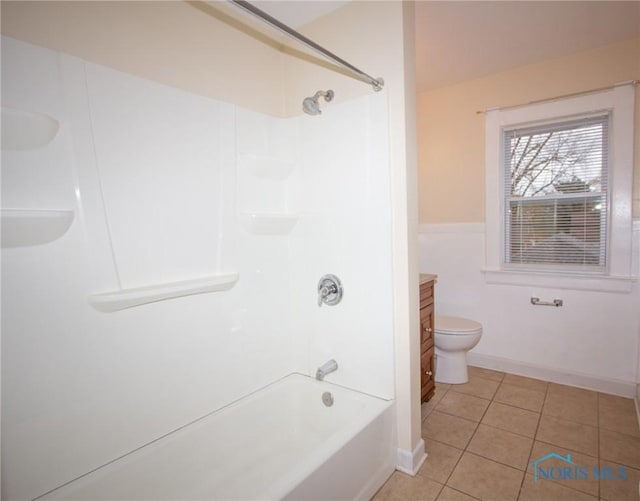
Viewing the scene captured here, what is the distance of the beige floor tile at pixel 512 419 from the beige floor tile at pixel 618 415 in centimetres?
38

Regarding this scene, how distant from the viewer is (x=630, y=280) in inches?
88.0

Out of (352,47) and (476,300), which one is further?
(476,300)

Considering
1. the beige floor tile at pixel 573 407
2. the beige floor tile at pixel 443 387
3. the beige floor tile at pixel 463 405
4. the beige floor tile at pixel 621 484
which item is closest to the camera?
Result: the beige floor tile at pixel 621 484

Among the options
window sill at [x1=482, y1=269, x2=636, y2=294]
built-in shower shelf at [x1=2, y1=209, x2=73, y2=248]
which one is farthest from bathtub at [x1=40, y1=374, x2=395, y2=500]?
window sill at [x1=482, y1=269, x2=636, y2=294]

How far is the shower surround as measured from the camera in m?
1.11

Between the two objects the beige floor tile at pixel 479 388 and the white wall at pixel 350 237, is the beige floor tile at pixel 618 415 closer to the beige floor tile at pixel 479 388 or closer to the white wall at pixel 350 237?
the beige floor tile at pixel 479 388

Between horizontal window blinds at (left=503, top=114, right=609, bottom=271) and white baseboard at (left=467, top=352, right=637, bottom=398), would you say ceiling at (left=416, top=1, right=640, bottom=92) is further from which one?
white baseboard at (left=467, top=352, right=637, bottom=398)

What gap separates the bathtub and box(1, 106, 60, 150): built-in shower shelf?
1187 millimetres

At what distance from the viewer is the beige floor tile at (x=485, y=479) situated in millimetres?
1523

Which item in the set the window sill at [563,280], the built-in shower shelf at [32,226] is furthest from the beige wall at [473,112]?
the built-in shower shelf at [32,226]

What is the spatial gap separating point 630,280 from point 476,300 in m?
1.00

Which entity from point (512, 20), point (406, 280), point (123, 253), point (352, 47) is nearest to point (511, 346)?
point (406, 280)

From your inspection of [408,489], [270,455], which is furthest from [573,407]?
[270,455]

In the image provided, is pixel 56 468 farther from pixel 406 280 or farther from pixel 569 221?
pixel 569 221
